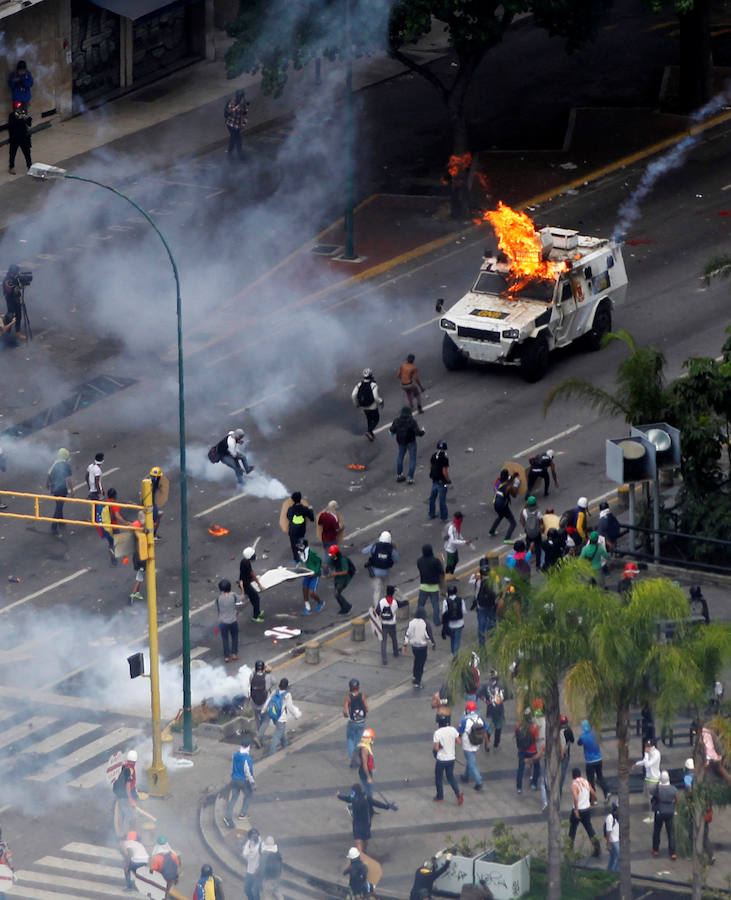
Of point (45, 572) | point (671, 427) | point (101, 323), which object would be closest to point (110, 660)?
point (45, 572)

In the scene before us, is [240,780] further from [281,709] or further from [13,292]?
[13,292]

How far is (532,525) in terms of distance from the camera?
35.9 m

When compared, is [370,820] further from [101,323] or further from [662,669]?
[101,323]

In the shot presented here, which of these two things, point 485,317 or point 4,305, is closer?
point 485,317

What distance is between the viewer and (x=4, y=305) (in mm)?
46375

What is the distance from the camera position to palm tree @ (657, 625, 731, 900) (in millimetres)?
25844

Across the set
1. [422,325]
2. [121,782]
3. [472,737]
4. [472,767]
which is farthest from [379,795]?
[422,325]

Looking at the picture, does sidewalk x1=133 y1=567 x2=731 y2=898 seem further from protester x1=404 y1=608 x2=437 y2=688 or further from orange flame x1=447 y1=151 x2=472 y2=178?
orange flame x1=447 y1=151 x2=472 y2=178

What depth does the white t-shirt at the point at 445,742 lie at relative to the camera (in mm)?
30156

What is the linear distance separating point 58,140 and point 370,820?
28674mm

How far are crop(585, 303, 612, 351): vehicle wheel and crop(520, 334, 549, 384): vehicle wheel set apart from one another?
1.54m

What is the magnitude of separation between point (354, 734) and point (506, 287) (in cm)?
1386

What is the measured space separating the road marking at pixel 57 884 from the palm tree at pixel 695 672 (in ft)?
24.0

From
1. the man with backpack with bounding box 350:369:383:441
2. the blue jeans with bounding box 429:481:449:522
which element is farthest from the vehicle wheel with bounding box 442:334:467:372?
the blue jeans with bounding box 429:481:449:522
